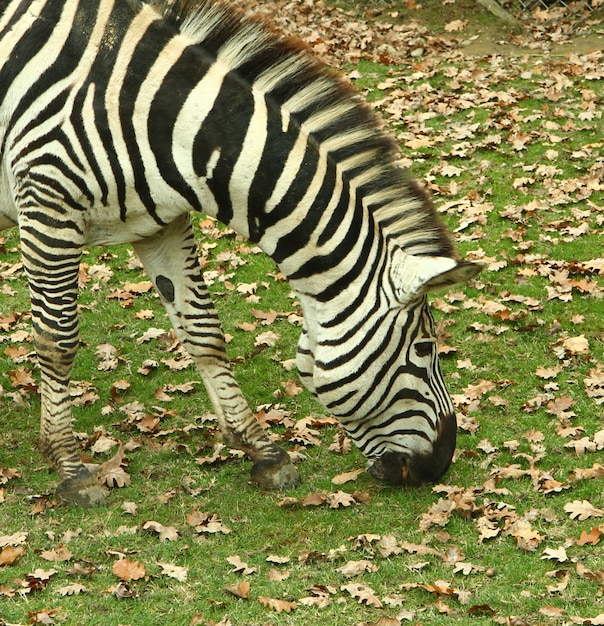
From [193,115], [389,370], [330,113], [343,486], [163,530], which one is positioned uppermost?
[193,115]

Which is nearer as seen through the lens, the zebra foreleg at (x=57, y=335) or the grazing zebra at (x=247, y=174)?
the grazing zebra at (x=247, y=174)

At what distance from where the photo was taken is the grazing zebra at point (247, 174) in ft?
17.7

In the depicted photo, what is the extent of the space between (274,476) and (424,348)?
1.52m

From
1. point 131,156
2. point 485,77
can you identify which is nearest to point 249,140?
point 131,156

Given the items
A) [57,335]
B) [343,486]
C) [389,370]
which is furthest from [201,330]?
[389,370]

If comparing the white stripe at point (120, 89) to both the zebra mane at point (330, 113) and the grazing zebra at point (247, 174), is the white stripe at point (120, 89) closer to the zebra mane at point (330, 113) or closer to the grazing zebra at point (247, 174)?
the grazing zebra at point (247, 174)

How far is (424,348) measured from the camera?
5.52m

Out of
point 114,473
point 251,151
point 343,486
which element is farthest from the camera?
point 114,473

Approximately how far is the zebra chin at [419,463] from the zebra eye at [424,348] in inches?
16.5

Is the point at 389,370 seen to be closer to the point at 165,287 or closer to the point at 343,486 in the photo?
the point at 343,486

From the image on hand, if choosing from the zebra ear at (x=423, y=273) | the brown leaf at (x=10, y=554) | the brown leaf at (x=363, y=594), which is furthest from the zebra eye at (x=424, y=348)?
the brown leaf at (x=10, y=554)

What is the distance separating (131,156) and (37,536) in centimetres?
242

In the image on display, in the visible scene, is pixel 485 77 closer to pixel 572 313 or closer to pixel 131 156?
pixel 572 313

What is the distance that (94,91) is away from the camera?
5.59m
